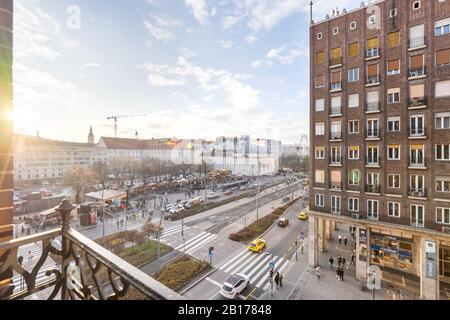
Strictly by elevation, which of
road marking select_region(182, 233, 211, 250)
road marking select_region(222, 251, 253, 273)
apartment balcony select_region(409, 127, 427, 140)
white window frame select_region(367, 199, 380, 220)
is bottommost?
road marking select_region(222, 251, 253, 273)

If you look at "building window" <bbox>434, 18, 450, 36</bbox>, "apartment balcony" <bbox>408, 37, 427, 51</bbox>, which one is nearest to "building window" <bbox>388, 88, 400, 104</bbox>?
"apartment balcony" <bbox>408, 37, 427, 51</bbox>

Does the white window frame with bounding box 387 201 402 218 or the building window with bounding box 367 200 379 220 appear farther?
the building window with bounding box 367 200 379 220

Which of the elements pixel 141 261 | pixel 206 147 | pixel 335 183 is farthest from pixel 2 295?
pixel 206 147

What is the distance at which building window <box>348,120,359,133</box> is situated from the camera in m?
15.9

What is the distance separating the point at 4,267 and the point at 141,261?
51.6 feet

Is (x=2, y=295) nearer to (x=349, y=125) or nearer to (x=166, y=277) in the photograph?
(x=166, y=277)

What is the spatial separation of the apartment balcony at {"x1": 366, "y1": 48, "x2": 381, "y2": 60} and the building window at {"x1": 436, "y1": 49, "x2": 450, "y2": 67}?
2927 mm

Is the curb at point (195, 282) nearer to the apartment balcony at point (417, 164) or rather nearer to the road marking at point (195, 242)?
the road marking at point (195, 242)

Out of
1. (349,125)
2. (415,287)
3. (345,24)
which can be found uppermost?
(345,24)

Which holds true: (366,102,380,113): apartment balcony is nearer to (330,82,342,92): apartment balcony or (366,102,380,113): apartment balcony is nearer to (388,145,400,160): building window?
(330,82,342,92): apartment balcony

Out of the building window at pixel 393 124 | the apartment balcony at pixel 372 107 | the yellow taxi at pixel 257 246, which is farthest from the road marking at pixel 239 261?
the apartment balcony at pixel 372 107

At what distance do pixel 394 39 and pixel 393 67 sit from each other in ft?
5.65

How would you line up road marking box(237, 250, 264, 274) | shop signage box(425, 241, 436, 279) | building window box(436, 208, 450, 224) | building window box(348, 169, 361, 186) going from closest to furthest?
1. building window box(436, 208, 450, 224)
2. shop signage box(425, 241, 436, 279)
3. building window box(348, 169, 361, 186)
4. road marking box(237, 250, 264, 274)
